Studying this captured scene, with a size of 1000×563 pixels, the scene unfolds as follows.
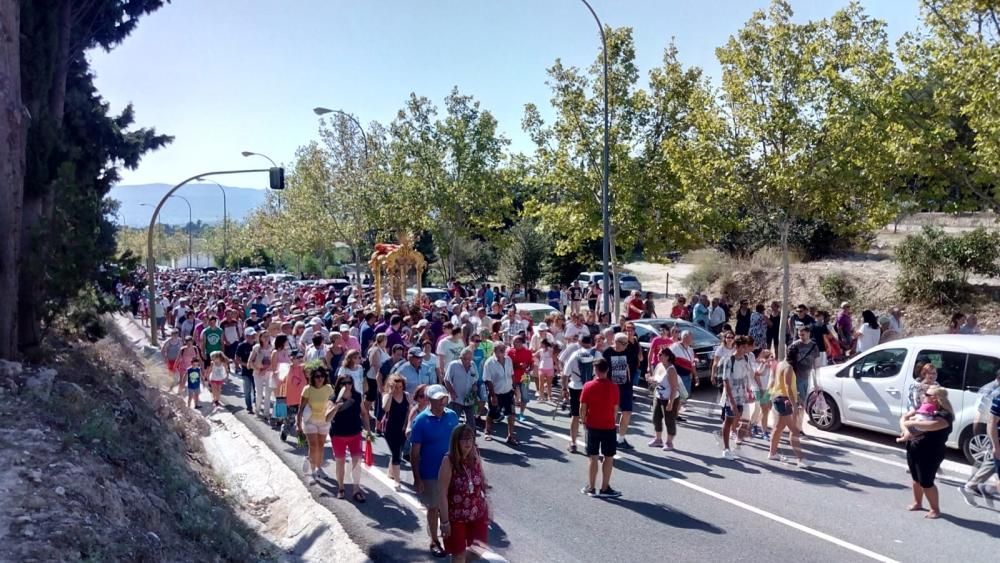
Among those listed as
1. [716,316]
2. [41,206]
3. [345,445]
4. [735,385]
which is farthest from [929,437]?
[41,206]

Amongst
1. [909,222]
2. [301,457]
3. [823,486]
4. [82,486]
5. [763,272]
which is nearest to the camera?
[82,486]

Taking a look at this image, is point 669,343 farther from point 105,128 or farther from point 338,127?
point 338,127

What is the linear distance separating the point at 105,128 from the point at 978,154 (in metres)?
15.2

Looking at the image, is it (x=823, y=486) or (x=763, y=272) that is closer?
(x=823, y=486)

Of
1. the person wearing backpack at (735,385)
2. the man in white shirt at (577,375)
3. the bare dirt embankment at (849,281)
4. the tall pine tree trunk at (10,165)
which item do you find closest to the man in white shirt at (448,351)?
the man in white shirt at (577,375)

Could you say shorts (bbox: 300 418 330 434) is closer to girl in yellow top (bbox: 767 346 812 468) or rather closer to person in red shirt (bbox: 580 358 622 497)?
person in red shirt (bbox: 580 358 622 497)

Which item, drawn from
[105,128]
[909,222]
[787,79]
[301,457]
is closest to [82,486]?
[301,457]

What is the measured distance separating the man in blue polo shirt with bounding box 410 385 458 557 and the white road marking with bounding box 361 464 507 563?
0.37 m

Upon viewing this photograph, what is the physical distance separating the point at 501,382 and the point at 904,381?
5.52 metres

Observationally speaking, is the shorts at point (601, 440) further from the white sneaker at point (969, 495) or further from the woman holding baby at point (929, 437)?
the white sneaker at point (969, 495)

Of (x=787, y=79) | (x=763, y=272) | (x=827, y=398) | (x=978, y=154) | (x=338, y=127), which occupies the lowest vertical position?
(x=827, y=398)

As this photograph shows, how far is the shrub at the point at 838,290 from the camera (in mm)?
22281

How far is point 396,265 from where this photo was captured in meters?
24.7

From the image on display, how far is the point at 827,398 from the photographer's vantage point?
11453mm
